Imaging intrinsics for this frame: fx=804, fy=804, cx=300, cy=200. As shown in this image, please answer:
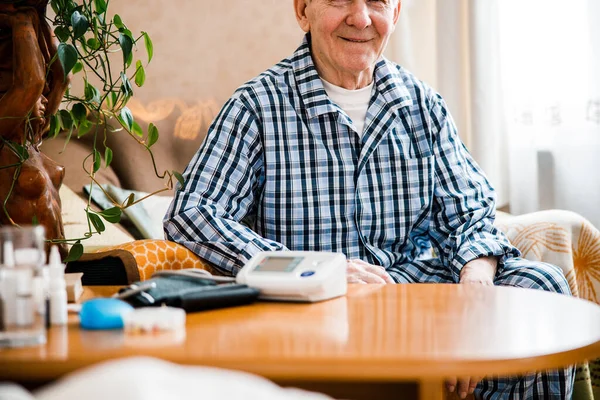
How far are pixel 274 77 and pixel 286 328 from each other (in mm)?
1040

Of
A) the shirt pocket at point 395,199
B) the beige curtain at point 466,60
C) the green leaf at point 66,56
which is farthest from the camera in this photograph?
the beige curtain at point 466,60

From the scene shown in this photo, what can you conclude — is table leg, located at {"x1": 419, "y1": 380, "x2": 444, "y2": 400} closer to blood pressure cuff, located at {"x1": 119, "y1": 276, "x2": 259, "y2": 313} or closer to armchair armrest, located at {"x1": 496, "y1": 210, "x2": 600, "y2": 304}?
blood pressure cuff, located at {"x1": 119, "y1": 276, "x2": 259, "y2": 313}

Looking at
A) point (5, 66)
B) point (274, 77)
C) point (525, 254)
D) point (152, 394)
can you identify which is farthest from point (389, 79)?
point (152, 394)

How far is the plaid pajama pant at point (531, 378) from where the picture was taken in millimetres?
1579

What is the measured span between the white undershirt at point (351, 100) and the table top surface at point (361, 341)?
0.84m

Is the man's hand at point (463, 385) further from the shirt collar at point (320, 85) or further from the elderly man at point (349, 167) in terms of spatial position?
the shirt collar at point (320, 85)

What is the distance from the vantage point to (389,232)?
6.46 feet

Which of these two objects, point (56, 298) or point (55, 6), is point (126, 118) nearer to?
point (55, 6)

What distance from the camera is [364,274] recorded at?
1.64m

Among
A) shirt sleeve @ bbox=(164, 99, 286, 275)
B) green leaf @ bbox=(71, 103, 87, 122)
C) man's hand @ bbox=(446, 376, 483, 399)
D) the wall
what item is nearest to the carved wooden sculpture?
green leaf @ bbox=(71, 103, 87, 122)

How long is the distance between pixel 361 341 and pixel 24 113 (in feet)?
2.95

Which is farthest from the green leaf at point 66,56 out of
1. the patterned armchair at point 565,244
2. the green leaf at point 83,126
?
the patterned armchair at point 565,244

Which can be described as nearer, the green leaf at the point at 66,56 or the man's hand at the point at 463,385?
the man's hand at the point at 463,385

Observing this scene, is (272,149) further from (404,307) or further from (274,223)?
(404,307)
